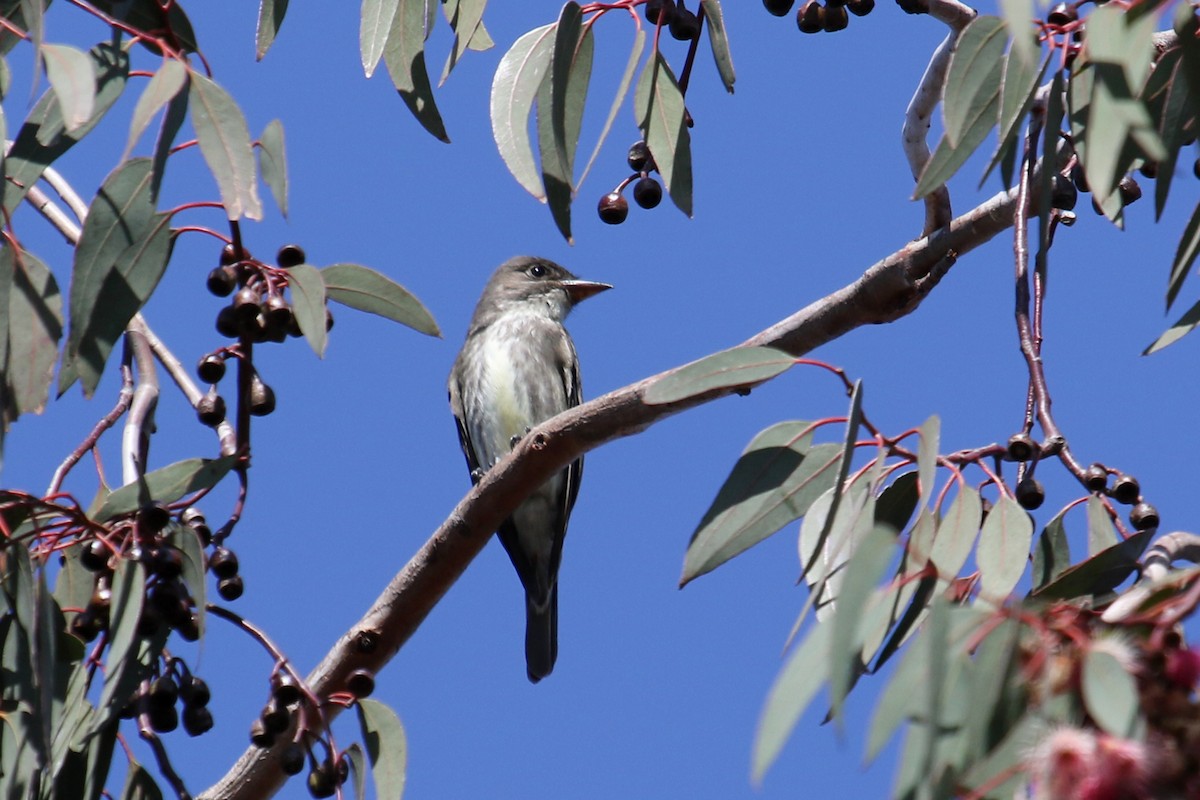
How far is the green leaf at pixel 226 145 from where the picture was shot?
2506 mm

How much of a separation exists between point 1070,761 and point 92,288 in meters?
1.74

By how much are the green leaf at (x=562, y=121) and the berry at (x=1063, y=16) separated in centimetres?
84

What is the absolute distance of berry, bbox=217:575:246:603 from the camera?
2.91 metres

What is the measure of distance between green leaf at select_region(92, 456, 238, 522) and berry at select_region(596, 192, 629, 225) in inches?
33.9

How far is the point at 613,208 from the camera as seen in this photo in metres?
3.16

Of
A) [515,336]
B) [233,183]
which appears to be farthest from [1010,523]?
[515,336]

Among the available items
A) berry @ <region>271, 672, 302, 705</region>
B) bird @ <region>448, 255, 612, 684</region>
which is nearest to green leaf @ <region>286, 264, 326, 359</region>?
berry @ <region>271, 672, 302, 705</region>

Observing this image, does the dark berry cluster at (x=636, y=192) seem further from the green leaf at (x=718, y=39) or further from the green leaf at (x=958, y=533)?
the green leaf at (x=958, y=533)

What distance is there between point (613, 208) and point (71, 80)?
1103 mm

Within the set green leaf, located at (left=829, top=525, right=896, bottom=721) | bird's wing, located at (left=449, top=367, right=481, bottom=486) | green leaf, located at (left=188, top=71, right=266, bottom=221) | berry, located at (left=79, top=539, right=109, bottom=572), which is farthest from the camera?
bird's wing, located at (left=449, top=367, right=481, bottom=486)

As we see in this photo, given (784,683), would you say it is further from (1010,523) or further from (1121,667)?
(1010,523)

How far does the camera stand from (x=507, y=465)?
10.8 ft

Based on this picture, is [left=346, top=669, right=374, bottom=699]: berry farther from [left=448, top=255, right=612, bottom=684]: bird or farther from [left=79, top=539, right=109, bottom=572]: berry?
[left=448, top=255, right=612, bottom=684]: bird

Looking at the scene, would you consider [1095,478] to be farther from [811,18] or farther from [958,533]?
[811,18]
